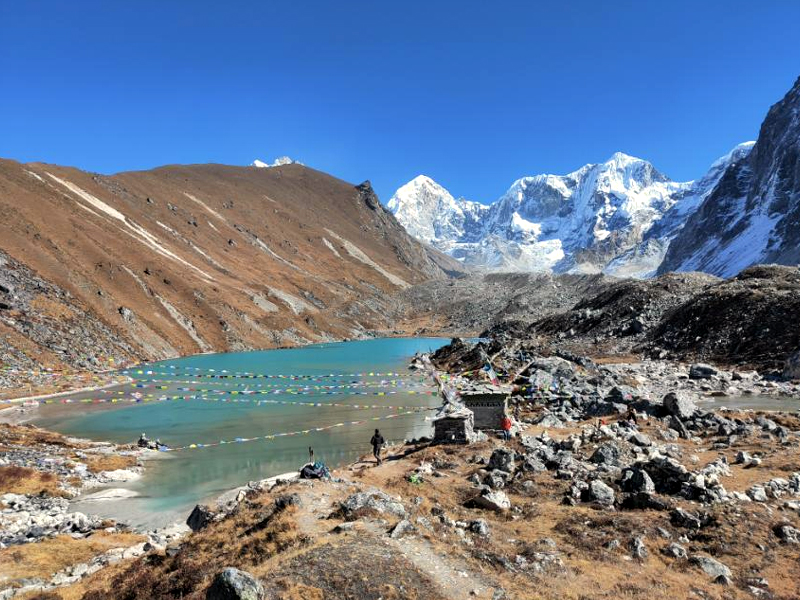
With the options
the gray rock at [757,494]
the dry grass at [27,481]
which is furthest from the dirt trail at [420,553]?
the dry grass at [27,481]

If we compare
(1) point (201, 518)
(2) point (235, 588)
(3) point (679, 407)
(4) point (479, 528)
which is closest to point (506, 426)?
(3) point (679, 407)

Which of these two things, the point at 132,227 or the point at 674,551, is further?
the point at 132,227

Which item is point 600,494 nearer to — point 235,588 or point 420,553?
point 420,553

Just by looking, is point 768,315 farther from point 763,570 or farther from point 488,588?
point 488,588

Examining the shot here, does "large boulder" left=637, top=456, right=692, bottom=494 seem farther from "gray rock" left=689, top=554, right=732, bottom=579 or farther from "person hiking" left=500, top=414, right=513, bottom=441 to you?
"person hiking" left=500, top=414, right=513, bottom=441

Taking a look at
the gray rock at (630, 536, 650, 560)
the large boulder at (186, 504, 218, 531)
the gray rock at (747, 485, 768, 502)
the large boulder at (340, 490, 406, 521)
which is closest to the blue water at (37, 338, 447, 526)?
the large boulder at (186, 504, 218, 531)
